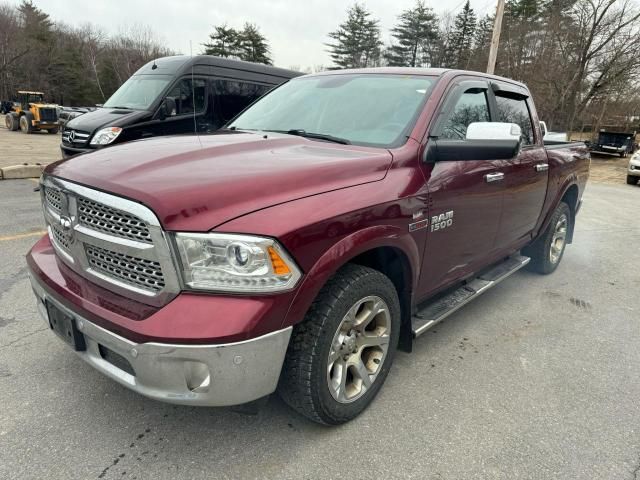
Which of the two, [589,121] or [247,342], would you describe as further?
[589,121]

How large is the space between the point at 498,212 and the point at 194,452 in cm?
250

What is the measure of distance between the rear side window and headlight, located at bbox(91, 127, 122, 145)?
234 inches

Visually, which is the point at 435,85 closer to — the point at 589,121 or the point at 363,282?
the point at 363,282

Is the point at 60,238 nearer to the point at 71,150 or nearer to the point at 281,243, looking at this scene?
the point at 281,243

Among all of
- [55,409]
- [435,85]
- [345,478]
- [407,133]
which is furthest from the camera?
[435,85]

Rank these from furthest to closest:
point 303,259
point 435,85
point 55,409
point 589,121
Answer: point 589,121 → point 435,85 → point 55,409 → point 303,259

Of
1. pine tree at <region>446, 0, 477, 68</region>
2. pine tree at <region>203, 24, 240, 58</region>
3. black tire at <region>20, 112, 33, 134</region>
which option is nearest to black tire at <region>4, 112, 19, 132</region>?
black tire at <region>20, 112, 33, 134</region>

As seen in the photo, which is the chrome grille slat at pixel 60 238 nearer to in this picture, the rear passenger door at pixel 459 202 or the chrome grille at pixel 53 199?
the chrome grille at pixel 53 199

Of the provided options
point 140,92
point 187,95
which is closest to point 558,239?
point 187,95

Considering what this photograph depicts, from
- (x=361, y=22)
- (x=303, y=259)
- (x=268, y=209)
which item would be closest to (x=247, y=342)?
(x=303, y=259)

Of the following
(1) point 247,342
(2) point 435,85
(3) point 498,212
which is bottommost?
(1) point 247,342

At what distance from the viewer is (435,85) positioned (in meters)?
2.87

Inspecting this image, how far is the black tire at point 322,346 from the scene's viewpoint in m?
2.02

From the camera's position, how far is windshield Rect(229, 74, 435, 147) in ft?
8.96
